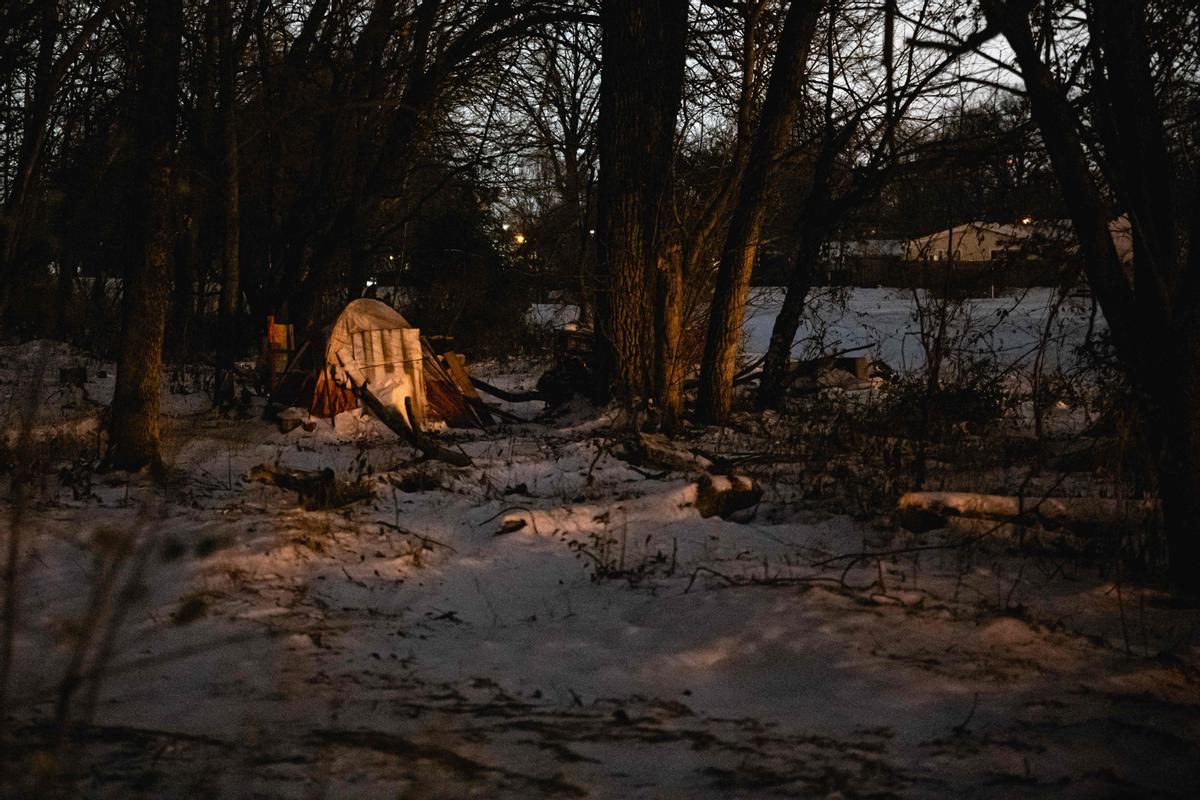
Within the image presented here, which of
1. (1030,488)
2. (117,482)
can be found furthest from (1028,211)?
(117,482)

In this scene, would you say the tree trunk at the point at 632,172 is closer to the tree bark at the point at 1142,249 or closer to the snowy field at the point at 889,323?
the snowy field at the point at 889,323

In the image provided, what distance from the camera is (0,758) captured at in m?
1.93

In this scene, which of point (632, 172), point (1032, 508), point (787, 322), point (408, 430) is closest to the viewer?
point (1032, 508)

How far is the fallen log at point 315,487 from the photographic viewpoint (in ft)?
21.6

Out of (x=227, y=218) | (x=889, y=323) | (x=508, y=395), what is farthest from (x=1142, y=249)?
(x=889, y=323)

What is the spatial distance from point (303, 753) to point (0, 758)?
1180 millimetres

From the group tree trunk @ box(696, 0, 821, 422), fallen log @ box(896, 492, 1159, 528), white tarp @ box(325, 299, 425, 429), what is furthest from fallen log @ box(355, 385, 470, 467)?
fallen log @ box(896, 492, 1159, 528)

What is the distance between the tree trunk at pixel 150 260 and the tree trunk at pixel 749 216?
5313mm

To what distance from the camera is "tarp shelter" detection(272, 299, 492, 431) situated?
11.2 metres

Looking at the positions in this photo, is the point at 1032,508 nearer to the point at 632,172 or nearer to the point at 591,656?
the point at 591,656

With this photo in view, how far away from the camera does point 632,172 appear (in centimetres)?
1057

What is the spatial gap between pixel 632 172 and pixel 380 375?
3.50 m

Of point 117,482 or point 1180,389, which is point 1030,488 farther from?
point 117,482

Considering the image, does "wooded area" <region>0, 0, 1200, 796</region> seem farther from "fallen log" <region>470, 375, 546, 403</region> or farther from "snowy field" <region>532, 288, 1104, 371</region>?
"snowy field" <region>532, 288, 1104, 371</region>
